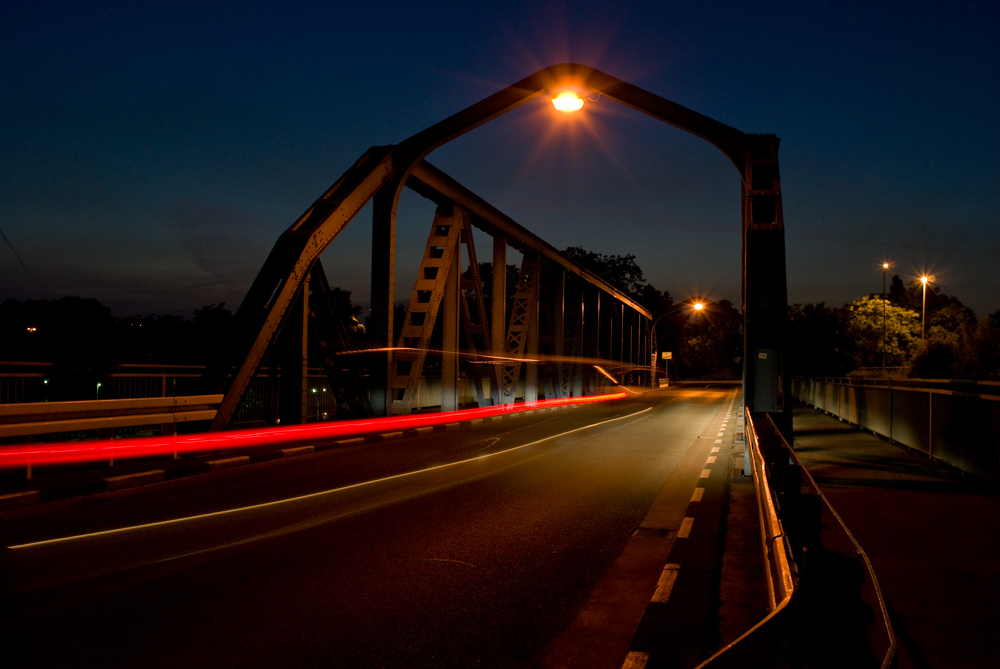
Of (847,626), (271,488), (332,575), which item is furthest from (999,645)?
(271,488)

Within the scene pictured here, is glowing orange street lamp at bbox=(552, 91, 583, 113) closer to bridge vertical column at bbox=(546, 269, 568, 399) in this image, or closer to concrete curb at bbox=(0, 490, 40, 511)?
concrete curb at bbox=(0, 490, 40, 511)

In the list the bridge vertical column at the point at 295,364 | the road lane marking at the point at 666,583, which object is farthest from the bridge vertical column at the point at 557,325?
the road lane marking at the point at 666,583

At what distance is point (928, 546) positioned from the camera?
611 centimetres

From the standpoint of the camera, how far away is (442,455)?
1323 cm

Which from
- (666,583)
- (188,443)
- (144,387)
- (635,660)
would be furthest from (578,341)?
(635,660)

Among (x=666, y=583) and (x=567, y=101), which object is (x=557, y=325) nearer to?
(x=567, y=101)

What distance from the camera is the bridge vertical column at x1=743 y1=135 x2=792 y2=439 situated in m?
10.6

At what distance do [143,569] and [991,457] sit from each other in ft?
32.6

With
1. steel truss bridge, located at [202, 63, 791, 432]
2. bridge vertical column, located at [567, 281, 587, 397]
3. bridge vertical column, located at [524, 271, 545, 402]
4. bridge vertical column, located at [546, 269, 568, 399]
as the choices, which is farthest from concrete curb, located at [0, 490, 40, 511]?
bridge vertical column, located at [567, 281, 587, 397]

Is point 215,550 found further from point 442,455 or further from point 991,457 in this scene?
point 991,457

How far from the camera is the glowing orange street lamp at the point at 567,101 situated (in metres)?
12.1

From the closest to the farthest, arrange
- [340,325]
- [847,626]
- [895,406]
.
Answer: [847,626] → [895,406] → [340,325]

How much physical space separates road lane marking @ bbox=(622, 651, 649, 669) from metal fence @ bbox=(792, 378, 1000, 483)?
24.3 feet

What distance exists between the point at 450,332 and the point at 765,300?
12.0 meters
